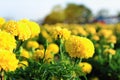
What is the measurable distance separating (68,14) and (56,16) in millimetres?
5435

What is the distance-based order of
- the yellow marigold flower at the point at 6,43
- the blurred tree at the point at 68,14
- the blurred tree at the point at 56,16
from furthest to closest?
the blurred tree at the point at 68,14
the blurred tree at the point at 56,16
the yellow marigold flower at the point at 6,43

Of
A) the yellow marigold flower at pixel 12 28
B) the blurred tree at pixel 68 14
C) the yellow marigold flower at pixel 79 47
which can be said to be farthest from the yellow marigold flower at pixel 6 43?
the blurred tree at pixel 68 14

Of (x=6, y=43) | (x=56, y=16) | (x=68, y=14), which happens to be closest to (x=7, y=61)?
(x=6, y=43)

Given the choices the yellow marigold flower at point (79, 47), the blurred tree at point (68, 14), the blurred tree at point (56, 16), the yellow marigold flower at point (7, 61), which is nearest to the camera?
the yellow marigold flower at point (7, 61)

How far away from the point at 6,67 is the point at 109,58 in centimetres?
464

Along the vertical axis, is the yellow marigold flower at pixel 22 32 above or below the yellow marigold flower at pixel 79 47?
above

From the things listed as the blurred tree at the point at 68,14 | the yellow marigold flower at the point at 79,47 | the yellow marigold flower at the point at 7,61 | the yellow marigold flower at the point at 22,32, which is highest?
the yellow marigold flower at the point at 22,32

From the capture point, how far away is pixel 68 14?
5553 centimetres

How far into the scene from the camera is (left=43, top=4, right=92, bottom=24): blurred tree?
48094 mm

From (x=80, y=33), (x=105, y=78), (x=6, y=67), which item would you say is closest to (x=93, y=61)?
(x=105, y=78)

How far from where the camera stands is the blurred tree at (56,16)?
47719mm

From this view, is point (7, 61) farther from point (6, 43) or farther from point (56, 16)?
point (56, 16)

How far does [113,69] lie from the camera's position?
654 centimetres

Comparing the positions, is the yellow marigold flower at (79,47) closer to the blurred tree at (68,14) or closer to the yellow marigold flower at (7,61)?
the yellow marigold flower at (7,61)
